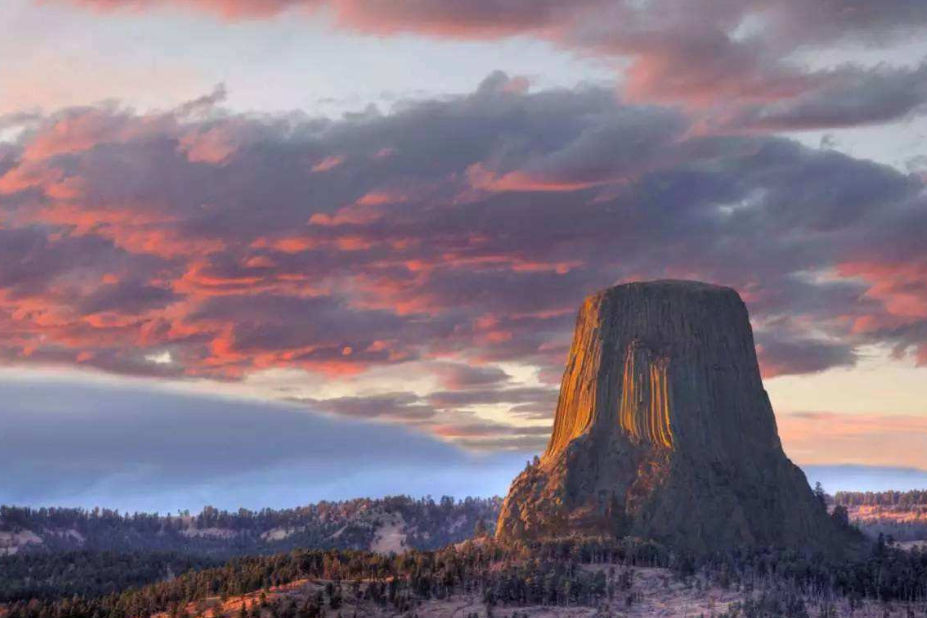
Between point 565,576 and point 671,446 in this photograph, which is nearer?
point 565,576

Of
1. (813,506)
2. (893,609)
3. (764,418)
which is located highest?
(764,418)

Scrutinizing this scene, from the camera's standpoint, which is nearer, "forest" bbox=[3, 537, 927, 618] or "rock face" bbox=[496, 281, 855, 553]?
"forest" bbox=[3, 537, 927, 618]

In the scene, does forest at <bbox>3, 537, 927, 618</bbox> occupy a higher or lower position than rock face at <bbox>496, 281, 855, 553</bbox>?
lower

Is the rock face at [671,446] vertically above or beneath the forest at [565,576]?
above

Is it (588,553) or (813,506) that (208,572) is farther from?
(813,506)

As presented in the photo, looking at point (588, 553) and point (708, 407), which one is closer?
point (588, 553)

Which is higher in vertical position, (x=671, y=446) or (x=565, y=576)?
(x=671, y=446)

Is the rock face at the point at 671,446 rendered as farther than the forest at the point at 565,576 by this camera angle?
Yes

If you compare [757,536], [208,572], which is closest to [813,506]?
[757,536]
